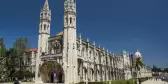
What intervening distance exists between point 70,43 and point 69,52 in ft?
7.80

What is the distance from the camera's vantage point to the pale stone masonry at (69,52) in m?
50.5

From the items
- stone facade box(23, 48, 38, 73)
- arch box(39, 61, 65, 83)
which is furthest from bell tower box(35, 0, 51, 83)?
stone facade box(23, 48, 38, 73)

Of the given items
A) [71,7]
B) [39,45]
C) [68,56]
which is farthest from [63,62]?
[71,7]

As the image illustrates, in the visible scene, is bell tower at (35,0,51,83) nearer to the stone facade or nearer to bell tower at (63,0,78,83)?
bell tower at (63,0,78,83)

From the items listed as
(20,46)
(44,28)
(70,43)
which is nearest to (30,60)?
(20,46)

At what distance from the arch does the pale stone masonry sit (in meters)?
0.57

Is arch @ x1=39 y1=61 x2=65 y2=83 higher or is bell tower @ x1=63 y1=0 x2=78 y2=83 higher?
bell tower @ x1=63 y1=0 x2=78 y2=83

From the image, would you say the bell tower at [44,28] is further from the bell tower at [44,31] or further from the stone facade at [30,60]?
the stone facade at [30,60]

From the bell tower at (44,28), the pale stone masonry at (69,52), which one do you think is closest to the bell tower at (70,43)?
the pale stone masonry at (69,52)

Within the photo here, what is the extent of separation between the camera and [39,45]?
57500 millimetres

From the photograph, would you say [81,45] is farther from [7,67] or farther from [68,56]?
[7,67]

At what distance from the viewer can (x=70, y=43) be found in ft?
168

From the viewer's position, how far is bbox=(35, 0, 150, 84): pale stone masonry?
50469mm

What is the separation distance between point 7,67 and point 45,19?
24.5 metres
